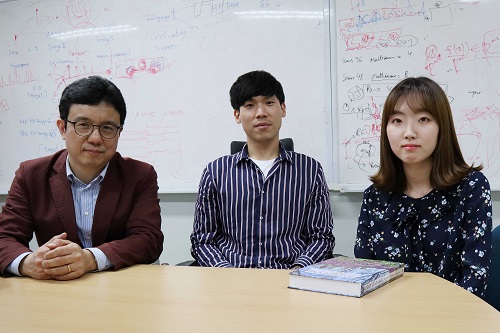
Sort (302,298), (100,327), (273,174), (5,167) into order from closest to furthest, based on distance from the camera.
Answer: (100,327) < (302,298) < (273,174) < (5,167)

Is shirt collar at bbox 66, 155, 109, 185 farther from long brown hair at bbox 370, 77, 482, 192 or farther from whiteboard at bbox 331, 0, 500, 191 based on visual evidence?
whiteboard at bbox 331, 0, 500, 191

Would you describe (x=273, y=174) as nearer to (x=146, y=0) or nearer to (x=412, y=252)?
(x=412, y=252)

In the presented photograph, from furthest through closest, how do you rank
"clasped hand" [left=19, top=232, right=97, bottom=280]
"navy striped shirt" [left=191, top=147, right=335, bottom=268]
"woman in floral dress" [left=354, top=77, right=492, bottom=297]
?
1. "navy striped shirt" [left=191, top=147, right=335, bottom=268]
2. "woman in floral dress" [left=354, top=77, right=492, bottom=297]
3. "clasped hand" [left=19, top=232, right=97, bottom=280]

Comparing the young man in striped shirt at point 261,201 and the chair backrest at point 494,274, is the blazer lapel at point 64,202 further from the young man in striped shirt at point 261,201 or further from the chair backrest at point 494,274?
A: the chair backrest at point 494,274

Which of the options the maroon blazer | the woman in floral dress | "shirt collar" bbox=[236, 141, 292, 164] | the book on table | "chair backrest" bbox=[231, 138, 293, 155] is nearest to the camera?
the book on table

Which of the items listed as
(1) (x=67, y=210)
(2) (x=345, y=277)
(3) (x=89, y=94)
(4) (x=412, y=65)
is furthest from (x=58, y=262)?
(4) (x=412, y=65)

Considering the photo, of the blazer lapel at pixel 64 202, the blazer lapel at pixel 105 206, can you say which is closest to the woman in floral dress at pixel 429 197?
the blazer lapel at pixel 105 206

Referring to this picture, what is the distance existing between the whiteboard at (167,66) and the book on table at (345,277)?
4.86 feet

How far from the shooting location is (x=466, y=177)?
1.48 metres

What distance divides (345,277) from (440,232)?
55 cm

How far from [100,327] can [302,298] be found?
445 mm

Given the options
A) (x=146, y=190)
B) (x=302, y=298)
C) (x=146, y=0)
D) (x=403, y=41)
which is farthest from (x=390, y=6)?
(x=302, y=298)

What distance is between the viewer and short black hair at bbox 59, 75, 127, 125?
162 centimetres

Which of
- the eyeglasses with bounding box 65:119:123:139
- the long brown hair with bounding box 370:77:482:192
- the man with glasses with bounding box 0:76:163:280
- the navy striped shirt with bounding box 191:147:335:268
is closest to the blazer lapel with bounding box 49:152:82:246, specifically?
the man with glasses with bounding box 0:76:163:280
